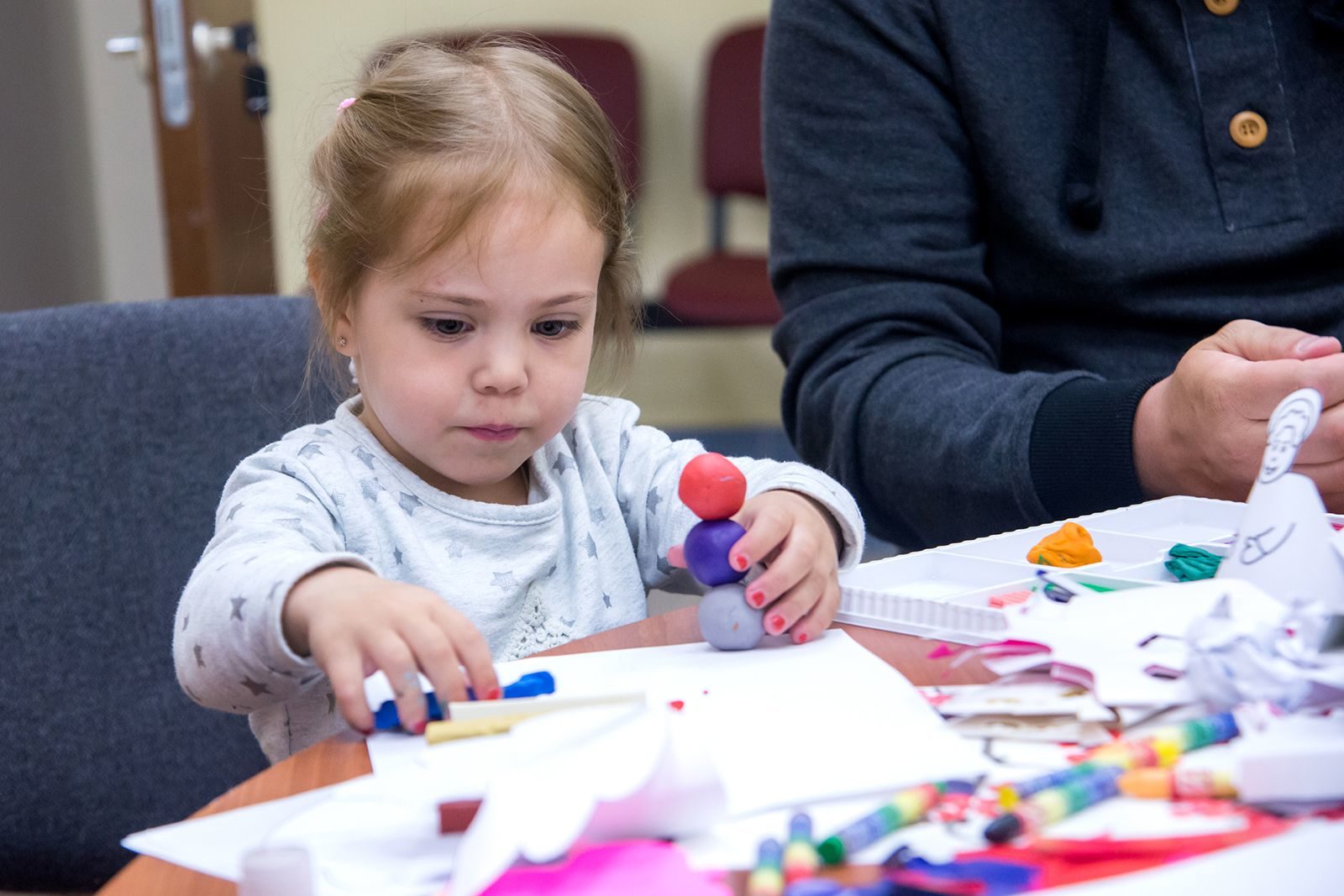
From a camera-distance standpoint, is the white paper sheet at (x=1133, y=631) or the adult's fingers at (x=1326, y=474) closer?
the white paper sheet at (x=1133, y=631)

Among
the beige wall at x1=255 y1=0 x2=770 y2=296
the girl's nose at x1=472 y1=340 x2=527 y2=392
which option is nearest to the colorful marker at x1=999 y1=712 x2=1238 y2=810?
the girl's nose at x1=472 y1=340 x2=527 y2=392

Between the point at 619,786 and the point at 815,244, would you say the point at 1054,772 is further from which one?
the point at 815,244

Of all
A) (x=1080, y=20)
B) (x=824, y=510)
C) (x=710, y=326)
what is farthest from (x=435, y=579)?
(x=710, y=326)

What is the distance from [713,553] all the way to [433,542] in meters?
0.24

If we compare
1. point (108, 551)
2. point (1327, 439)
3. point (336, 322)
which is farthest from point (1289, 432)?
point (108, 551)

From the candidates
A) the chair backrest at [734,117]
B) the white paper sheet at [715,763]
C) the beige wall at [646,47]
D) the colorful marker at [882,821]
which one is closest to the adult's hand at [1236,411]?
the white paper sheet at [715,763]

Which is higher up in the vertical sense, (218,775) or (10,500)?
(10,500)

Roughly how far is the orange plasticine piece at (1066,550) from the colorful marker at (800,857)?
34 cm

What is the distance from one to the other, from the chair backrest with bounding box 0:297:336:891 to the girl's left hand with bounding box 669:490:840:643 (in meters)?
0.42

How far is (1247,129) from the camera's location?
1.06 m

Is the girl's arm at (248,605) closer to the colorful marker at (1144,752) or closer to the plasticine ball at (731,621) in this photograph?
the plasticine ball at (731,621)

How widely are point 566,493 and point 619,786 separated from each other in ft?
1.68

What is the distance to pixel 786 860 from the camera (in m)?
0.42

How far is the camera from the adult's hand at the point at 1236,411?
32.0 inches
